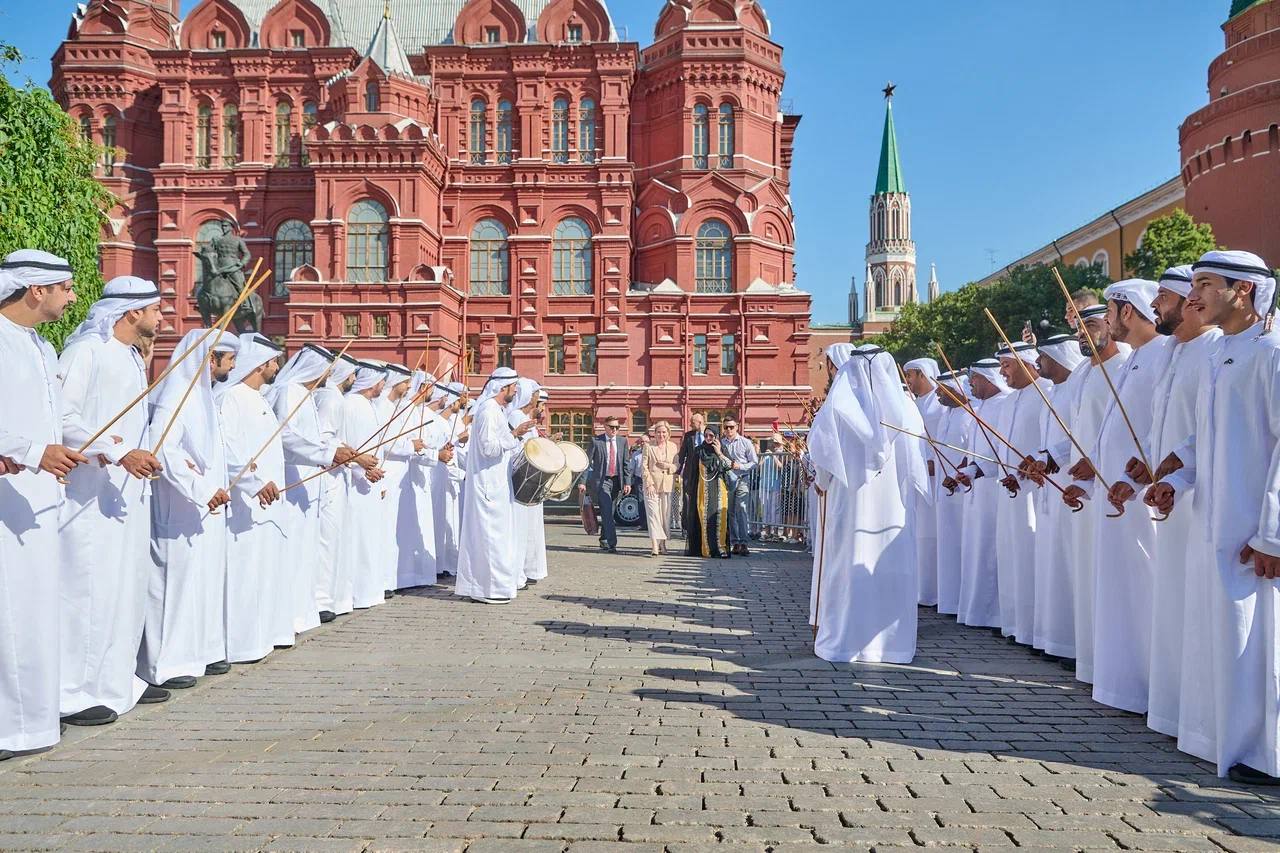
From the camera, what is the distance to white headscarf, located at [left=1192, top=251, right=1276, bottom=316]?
15.4 feet

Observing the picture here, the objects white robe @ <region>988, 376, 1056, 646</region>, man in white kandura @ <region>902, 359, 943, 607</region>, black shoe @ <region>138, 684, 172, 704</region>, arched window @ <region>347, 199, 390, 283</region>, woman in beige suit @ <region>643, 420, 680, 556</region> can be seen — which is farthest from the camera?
arched window @ <region>347, 199, 390, 283</region>

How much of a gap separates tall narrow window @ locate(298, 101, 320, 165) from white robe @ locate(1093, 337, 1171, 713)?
131 ft

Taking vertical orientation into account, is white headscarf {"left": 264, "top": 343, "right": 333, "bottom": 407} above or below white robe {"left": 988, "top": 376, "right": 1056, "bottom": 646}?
above

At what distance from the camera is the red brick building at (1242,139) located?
3572cm

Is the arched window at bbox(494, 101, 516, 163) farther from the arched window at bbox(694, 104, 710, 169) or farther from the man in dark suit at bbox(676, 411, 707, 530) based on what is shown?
the man in dark suit at bbox(676, 411, 707, 530)

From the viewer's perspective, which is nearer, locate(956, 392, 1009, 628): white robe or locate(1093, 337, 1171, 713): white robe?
locate(1093, 337, 1171, 713): white robe

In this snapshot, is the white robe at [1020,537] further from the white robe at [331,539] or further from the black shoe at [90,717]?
the black shoe at [90,717]

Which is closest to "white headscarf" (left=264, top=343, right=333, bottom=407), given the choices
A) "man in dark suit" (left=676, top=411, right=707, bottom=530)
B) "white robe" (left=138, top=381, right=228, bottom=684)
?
"white robe" (left=138, top=381, right=228, bottom=684)

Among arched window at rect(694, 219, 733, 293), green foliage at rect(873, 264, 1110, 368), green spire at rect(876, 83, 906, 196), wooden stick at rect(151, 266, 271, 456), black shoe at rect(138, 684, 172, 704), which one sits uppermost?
green spire at rect(876, 83, 906, 196)

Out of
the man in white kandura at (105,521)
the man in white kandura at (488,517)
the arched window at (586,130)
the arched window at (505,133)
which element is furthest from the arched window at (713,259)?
the man in white kandura at (105,521)

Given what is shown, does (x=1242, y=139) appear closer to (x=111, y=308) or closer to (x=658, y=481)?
(x=658, y=481)

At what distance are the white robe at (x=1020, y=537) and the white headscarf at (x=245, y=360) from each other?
590cm

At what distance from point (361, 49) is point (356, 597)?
133 ft

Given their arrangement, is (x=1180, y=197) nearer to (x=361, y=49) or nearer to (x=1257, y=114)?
(x=1257, y=114)
